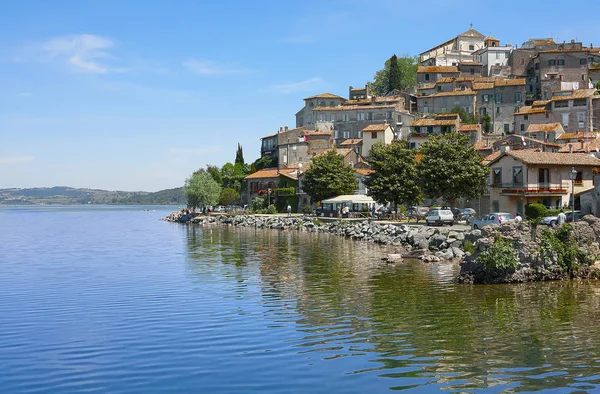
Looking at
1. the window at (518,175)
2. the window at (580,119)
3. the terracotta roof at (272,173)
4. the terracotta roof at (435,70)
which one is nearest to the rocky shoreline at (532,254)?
the window at (518,175)

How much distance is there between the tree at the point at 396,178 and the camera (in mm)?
69875

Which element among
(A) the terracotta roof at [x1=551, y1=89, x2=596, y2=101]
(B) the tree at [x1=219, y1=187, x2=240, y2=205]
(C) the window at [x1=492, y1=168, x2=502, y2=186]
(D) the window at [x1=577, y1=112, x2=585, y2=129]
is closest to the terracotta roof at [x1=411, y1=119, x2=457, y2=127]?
(A) the terracotta roof at [x1=551, y1=89, x2=596, y2=101]

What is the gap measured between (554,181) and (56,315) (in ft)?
158

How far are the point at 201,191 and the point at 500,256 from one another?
90.2m

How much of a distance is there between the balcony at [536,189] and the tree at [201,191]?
66.5 meters

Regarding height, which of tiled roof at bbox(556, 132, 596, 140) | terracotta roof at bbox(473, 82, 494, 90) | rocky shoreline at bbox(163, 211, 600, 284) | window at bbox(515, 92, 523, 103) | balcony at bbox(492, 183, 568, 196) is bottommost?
rocky shoreline at bbox(163, 211, 600, 284)

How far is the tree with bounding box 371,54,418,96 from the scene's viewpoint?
13662cm

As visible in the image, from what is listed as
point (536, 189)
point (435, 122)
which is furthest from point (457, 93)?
point (536, 189)

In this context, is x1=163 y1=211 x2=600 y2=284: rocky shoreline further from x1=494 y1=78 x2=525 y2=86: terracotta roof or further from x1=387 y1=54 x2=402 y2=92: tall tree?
x1=387 y1=54 x2=402 y2=92: tall tree

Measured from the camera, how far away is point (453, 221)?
5969 centimetres

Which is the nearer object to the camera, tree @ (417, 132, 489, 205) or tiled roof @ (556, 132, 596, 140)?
tree @ (417, 132, 489, 205)

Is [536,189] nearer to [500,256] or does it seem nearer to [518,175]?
[518,175]

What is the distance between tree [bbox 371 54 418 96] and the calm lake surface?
353ft

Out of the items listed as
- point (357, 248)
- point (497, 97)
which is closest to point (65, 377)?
point (357, 248)
